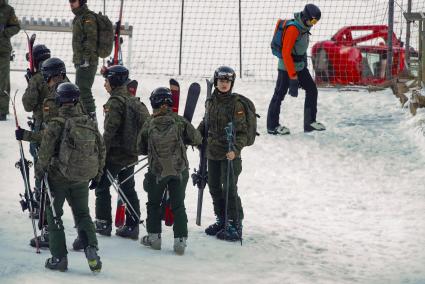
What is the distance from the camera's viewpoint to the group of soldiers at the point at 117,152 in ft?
23.7

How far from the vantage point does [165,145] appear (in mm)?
7977

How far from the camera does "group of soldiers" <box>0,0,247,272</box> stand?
7238 mm

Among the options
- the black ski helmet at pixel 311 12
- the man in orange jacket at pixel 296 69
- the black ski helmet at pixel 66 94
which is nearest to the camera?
the black ski helmet at pixel 66 94

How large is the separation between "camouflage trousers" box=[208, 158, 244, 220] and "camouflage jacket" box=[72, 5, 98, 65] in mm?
3496

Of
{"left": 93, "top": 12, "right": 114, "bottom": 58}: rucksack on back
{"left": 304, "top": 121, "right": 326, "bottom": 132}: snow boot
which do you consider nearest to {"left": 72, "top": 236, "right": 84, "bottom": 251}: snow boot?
{"left": 93, "top": 12, "right": 114, "bottom": 58}: rucksack on back

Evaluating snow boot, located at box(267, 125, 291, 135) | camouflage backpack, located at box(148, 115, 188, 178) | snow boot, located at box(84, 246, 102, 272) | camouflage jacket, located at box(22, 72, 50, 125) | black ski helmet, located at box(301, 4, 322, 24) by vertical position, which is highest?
black ski helmet, located at box(301, 4, 322, 24)

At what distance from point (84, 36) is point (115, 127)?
3755 millimetres

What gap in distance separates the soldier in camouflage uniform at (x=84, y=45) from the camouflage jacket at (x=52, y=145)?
4367 millimetres

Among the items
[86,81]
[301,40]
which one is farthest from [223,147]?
[301,40]

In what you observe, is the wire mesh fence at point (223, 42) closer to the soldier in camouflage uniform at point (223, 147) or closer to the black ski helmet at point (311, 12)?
the black ski helmet at point (311, 12)

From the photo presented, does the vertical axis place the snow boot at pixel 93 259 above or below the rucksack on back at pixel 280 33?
below

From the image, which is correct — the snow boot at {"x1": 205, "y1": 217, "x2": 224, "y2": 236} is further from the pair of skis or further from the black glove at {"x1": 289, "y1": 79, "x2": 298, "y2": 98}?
the black glove at {"x1": 289, "y1": 79, "x2": 298, "y2": 98}

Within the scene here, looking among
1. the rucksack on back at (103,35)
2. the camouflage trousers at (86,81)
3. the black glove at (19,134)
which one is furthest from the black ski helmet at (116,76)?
the camouflage trousers at (86,81)

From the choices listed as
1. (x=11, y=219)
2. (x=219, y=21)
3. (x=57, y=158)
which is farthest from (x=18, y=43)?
(x=57, y=158)
